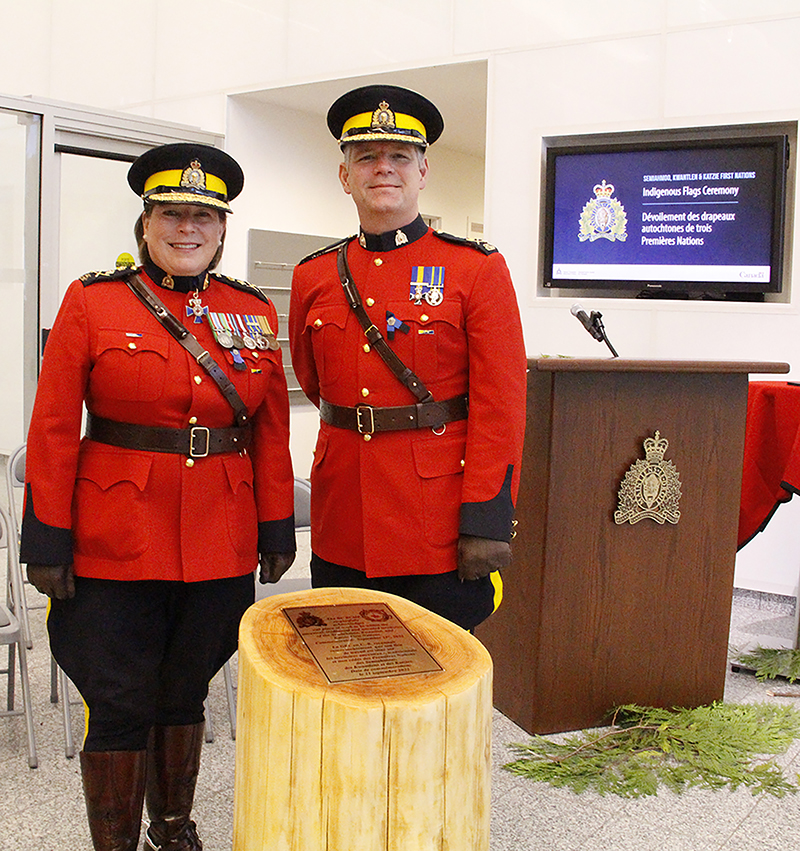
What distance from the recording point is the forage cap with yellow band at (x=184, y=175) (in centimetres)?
201

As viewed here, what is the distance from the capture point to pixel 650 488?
3.12 m

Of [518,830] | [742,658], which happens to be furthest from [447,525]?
[742,658]

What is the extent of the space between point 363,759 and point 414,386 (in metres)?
0.87

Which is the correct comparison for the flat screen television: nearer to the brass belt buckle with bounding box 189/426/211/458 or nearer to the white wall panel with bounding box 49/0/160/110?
the white wall panel with bounding box 49/0/160/110

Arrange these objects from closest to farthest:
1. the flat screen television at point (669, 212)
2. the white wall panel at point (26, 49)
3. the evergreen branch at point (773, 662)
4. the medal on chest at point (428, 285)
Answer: the medal on chest at point (428, 285), the evergreen branch at point (773, 662), the flat screen television at point (669, 212), the white wall panel at point (26, 49)

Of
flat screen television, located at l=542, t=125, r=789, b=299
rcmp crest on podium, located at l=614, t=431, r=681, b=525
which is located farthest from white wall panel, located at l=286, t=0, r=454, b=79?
rcmp crest on podium, located at l=614, t=431, r=681, b=525

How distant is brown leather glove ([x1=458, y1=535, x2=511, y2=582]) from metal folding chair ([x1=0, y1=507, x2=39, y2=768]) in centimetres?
138

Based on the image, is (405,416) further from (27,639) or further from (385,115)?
(27,639)

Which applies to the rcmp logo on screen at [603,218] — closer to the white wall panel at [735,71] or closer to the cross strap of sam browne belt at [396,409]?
the white wall panel at [735,71]

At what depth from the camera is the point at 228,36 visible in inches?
266

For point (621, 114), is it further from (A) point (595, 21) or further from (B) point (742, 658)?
(B) point (742, 658)

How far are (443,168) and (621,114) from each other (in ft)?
12.2

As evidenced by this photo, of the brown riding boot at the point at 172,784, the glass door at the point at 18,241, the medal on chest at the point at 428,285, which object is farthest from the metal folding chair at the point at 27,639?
the glass door at the point at 18,241

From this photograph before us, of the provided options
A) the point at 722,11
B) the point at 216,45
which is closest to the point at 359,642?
the point at 722,11
